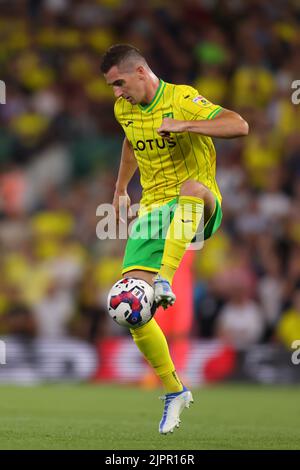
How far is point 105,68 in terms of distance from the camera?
6.86 m

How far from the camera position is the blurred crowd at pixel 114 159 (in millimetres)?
13375

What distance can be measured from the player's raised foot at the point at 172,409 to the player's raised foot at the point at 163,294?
790 millimetres

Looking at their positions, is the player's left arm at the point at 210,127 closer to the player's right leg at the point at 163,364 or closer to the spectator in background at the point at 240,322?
the player's right leg at the point at 163,364

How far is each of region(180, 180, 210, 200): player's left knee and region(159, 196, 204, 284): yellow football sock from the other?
3 centimetres

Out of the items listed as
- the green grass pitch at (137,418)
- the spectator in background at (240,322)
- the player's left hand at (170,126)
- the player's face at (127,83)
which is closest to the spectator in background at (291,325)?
the spectator in background at (240,322)

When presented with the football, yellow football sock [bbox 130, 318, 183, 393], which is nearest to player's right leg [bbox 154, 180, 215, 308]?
A: the football

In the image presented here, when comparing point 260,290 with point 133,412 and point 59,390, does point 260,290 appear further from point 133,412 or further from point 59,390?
point 133,412

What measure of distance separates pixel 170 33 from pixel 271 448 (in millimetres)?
11518

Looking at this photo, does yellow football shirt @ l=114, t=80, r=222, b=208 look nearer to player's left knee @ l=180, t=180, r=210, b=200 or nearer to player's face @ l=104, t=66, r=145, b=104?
player's left knee @ l=180, t=180, r=210, b=200

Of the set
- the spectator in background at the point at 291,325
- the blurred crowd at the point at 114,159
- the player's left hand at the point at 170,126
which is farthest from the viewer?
the blurred crowd at the point at 114,159

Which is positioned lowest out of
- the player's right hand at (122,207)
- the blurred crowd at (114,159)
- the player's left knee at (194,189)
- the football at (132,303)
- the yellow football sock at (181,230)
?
the football at (132,303)

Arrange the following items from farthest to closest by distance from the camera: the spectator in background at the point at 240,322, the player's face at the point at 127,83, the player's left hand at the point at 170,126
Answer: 1. the spectator in background at the point at 240,322
2. the player's face at the point at 127,83
3. the player's left hand at the point at 170,126

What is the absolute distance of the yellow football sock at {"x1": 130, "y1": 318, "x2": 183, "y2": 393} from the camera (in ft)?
22.3
